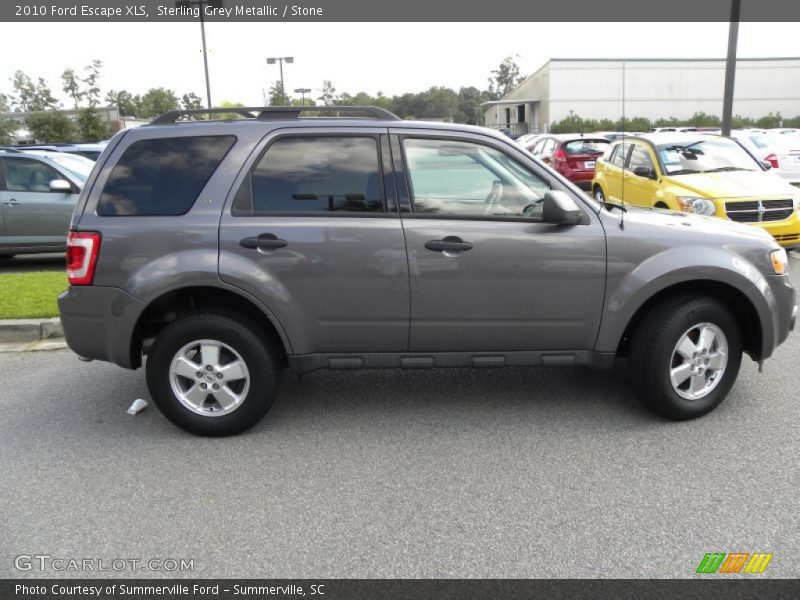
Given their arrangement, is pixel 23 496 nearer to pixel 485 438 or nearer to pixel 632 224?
pixel 485 438

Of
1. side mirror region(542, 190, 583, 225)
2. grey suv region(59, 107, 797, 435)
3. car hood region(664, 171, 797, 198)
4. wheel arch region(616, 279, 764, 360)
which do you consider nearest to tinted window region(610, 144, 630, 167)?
car hood region(664, 171, 797, 198)

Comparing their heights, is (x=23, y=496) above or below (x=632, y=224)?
below

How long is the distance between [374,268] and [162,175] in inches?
58.1

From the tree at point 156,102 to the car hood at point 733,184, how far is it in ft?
233

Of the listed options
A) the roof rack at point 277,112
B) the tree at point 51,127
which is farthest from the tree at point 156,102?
the roof rack at point 277,112

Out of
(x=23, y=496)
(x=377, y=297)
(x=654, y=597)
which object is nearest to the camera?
(x=654, y=597)

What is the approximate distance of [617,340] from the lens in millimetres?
4234

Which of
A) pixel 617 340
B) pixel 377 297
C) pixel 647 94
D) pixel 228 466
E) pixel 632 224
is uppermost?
pixel 647 94

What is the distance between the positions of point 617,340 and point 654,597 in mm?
1867

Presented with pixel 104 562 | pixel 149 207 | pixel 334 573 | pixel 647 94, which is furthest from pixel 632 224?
pixel 647 94

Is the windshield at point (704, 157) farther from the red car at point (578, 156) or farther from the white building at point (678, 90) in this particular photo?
the white building at point (678, 90)

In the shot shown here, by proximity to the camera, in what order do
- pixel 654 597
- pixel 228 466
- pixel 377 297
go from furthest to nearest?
pixel 377 297 → pixel 228 466 → pixel 654 597

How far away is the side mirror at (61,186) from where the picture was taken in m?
9.73

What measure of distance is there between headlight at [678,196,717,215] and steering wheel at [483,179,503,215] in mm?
5320
